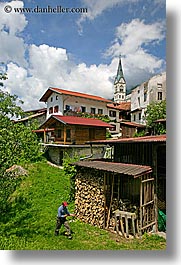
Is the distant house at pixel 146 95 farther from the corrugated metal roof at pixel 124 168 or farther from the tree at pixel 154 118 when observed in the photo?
the corrugated metal roof at pixel 124 168

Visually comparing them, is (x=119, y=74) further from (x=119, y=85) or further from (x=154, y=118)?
(x=154, y=118)

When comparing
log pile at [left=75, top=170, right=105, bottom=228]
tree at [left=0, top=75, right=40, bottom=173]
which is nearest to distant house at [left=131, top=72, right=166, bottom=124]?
log pile at [left=75, top=170, right=105, bottom=228]

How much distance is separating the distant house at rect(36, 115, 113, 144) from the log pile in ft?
4.50

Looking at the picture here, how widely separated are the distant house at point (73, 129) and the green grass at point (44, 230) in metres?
1.27

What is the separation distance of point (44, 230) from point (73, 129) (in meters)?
3.28

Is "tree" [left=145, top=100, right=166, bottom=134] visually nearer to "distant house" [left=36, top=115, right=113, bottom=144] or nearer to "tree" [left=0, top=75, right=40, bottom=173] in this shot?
"distant house" [left=36, top=115, right=113, bottom=144]

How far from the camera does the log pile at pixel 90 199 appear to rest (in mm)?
4089

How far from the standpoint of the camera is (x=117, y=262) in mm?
3078

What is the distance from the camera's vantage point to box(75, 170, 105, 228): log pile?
13.4 feet

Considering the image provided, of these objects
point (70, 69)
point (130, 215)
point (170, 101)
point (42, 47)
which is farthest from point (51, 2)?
point (130, 215)

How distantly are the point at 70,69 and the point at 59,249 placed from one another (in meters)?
2.34

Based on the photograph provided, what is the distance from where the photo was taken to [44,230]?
3.63 m

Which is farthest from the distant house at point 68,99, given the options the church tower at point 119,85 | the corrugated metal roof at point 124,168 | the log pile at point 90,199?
the log pile at point 90,199

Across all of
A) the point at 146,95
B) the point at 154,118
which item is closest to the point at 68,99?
the point at 146,95
